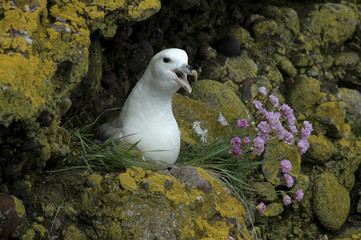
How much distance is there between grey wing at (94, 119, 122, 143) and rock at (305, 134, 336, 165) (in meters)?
1.82

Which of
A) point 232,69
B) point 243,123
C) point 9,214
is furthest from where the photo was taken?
point 232,69

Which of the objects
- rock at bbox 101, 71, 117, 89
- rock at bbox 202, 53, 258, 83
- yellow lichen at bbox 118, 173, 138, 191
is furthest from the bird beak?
rock at bbox 202, 53, 258, 83

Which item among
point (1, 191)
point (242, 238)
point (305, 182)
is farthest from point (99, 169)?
point (305, 182)

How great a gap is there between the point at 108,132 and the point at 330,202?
6.25 feet

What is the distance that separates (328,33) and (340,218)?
77.8 inches

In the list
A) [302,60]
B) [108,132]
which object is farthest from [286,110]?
[302,60]

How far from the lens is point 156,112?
274cm

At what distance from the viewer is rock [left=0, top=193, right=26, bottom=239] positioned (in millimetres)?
1791

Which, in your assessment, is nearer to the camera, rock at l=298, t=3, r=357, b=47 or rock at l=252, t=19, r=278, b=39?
rock at l=252, t=19, r=278, b=39

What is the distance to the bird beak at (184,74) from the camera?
2570 mm

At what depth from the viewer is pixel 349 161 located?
164 inches

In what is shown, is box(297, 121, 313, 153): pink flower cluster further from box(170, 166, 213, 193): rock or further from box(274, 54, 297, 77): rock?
box(274, 54, 297, 77): rock

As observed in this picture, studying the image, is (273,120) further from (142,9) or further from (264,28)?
(264,28)

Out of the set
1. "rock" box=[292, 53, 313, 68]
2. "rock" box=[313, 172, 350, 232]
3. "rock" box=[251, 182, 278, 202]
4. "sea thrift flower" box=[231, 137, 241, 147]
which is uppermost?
"sea thrift flower" box=[231, 137, 241, 147]
